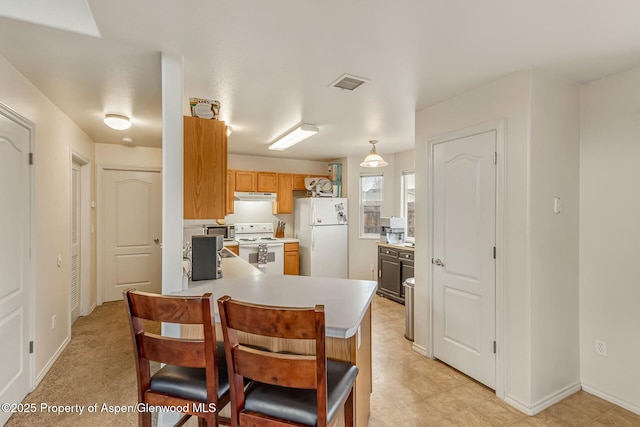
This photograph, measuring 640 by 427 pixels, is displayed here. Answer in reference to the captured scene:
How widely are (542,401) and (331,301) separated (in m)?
1.83

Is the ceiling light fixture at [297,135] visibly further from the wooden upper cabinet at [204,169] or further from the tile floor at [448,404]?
the tile floor at [448,404]

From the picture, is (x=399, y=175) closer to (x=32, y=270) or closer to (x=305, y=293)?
(x=305, y=293)

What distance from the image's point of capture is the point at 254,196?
18.1ft

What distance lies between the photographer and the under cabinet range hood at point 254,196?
5.43 metres

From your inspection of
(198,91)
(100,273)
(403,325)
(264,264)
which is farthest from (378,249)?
(100,273)

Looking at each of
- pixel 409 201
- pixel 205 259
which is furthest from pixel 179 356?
pixel 409 201

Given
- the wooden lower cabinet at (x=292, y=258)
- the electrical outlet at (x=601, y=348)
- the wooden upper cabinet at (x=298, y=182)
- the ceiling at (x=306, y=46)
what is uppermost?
the ceiling at (x=306, y=46)

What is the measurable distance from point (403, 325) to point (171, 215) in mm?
3052

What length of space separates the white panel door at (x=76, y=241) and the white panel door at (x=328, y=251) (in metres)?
3.33

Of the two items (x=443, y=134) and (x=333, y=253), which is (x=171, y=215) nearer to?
(x=443, y=134)

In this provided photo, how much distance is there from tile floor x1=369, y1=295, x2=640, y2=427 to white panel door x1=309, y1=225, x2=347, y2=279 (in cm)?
268

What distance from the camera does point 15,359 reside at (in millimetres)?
2236

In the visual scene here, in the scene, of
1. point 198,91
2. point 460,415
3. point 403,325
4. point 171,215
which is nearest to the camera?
point 171,215

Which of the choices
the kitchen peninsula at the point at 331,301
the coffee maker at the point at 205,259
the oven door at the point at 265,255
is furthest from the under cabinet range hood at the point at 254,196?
the coffee maker at the point at 205,259
